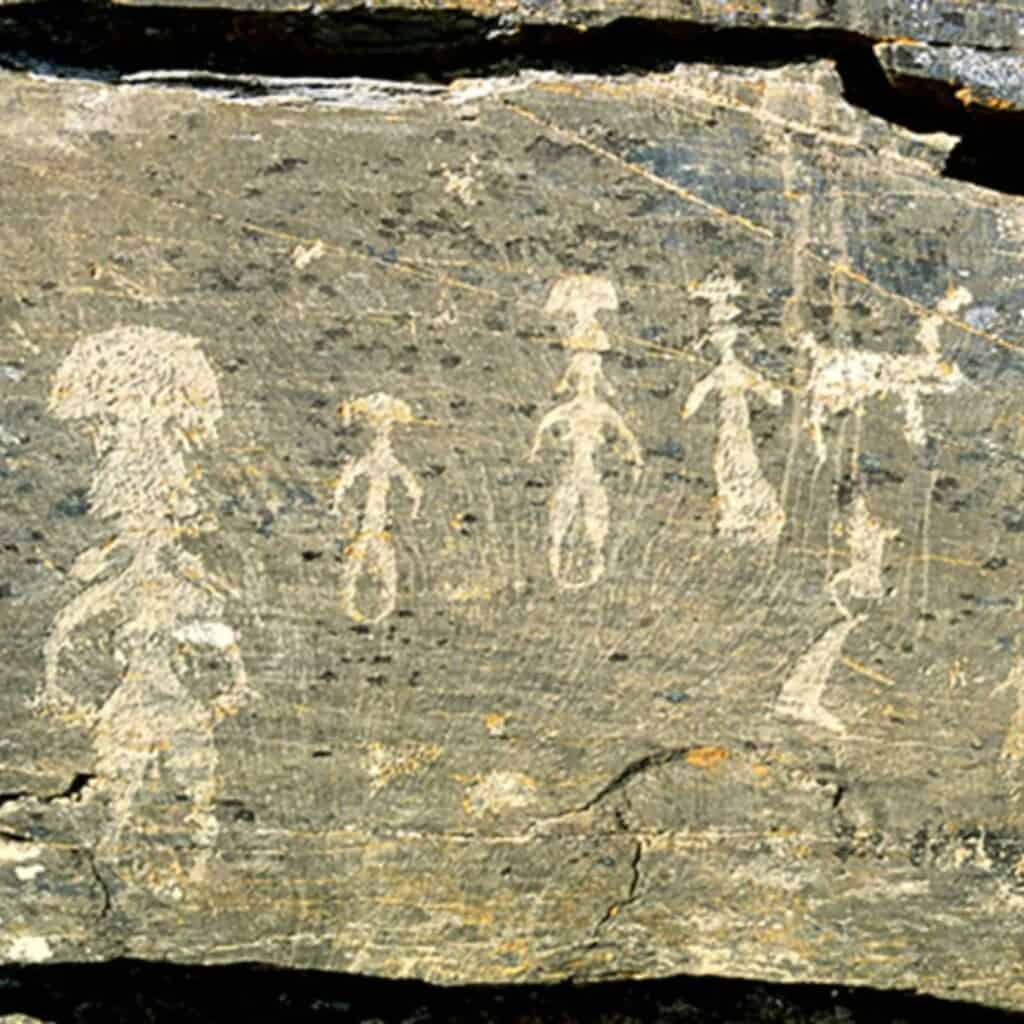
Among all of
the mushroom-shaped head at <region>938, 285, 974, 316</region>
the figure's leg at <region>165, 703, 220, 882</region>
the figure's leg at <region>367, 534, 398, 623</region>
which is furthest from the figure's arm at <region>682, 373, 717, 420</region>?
the figure's leg at <region>165, 703, 220, 882</region>

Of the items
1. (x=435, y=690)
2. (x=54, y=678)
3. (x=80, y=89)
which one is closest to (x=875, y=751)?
(x=435, y=690)

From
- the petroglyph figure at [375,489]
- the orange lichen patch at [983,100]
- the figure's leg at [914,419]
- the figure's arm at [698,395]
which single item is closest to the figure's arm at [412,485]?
the petroglyph figure at [375,489]

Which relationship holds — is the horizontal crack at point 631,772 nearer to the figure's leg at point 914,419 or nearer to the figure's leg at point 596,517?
the figure's leg at point 596,517

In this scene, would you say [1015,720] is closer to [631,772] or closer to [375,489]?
[631,772]

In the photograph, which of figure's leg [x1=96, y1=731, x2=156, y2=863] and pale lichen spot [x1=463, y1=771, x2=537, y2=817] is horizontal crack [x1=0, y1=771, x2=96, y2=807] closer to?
figure's leg [x1=96, y1=731, x2=156, y2=863]

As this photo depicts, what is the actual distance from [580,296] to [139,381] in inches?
24.0

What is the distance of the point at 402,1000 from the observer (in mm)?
2381

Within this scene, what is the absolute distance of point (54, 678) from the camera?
197cm

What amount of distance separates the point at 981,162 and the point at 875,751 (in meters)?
0.88

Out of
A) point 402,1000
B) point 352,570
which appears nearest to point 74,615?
point 352,570

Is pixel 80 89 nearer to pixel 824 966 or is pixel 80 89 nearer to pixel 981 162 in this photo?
pixel 981 162

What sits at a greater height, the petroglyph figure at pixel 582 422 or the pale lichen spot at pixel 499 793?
the petroglyph figure at pixel 582 422

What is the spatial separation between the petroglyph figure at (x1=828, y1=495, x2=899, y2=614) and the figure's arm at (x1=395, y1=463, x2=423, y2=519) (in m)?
0.59

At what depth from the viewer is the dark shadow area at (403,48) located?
2.01 meters
